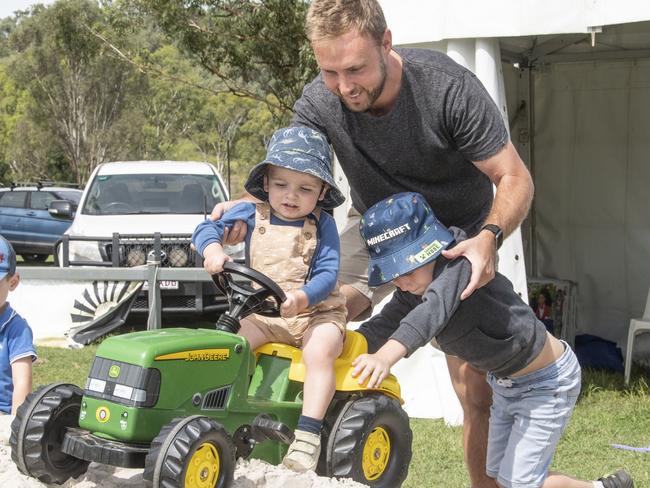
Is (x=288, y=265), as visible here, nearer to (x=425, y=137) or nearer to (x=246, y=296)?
(x=246, y=296)

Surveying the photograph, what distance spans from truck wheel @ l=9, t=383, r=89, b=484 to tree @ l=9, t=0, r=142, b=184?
49119 millimetres

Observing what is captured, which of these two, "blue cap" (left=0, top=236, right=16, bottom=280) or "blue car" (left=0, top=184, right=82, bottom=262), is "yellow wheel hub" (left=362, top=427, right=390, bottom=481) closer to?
"blue cap" (left=0, top=236, right=16, bottom=280)

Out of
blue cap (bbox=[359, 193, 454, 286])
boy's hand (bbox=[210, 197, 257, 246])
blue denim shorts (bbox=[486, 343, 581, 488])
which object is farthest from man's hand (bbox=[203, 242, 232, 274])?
blue denim shorts (bbox=[486, 343, 581, 488])

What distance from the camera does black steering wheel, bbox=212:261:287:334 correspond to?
12.5ft

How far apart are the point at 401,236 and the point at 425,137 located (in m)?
0.46

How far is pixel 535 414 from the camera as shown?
4.19 m

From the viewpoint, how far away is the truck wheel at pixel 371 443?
3.98 metres

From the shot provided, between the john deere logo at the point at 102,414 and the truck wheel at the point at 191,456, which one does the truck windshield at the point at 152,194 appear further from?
the truck wheel at the point at 191,456

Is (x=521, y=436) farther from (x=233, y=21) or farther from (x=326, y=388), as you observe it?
(x=233, y=21)

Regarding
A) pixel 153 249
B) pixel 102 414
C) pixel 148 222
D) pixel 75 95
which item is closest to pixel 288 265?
pixel 102 414

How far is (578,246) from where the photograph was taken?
9992mm

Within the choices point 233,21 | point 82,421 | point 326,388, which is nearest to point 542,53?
point 326,388

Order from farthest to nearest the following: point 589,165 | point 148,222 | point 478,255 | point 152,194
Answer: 1. point 152,194
2. point 148,222
3. point 589,165
4. point 478,255

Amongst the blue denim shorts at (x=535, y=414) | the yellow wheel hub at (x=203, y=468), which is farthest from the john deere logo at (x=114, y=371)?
the blue denim shorts at (x=535, y=414)
